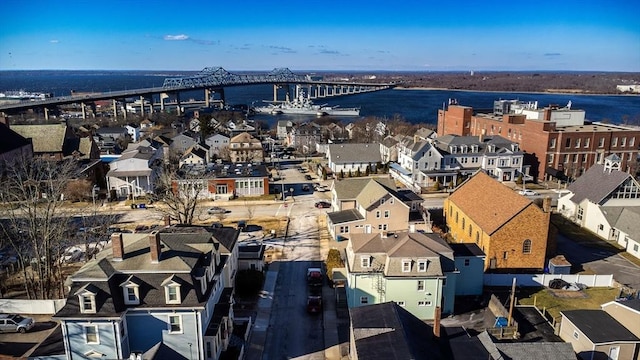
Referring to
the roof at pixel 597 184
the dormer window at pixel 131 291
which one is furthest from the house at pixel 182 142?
the dormer window at pixel 131 291

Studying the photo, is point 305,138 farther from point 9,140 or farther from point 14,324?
point 14,324

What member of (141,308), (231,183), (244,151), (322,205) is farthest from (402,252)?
(244,151)

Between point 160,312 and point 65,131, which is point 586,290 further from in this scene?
point 65,131

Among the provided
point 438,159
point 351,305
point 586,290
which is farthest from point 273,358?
point 438,159

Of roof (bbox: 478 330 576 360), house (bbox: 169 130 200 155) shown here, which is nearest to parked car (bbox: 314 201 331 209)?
roof (bbox: 478 330 576 360)

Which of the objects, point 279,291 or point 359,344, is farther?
point 279,291
